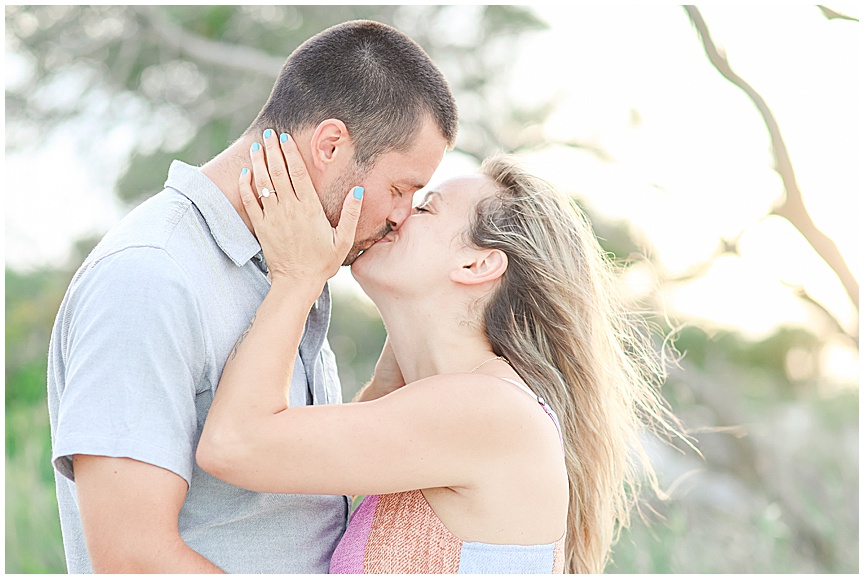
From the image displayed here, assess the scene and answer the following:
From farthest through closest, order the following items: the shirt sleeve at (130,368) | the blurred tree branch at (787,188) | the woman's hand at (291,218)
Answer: the blurred tree branch at (787,188), the woman's hand at (291,218), the shirt sleeve at (130,368)

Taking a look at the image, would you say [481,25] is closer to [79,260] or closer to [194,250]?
[79,260]

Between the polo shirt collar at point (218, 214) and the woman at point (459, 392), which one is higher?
the polo shirt collar at point (218, 214)

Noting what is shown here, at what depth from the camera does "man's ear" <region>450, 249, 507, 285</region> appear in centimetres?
199

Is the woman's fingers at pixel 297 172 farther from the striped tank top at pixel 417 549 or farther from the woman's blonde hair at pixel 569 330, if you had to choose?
the striped tank top at pixel 417 549

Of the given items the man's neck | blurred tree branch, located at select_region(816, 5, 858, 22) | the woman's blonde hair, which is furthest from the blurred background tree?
the man's neck

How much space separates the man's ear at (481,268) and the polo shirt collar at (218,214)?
0.48 m

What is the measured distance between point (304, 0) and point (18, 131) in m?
2.14

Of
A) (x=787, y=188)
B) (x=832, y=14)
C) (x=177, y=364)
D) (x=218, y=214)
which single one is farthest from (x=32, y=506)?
(x=832, y=14)

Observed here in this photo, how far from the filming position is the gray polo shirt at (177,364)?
1449 millimetres

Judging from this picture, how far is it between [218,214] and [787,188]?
3.17m

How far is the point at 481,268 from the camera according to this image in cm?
201

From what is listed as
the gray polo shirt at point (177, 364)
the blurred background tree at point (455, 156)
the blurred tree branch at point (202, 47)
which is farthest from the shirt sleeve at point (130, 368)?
the blurred tree branch at point (202, 47)

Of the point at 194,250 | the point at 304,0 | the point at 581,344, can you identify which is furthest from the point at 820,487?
the point at 194,250

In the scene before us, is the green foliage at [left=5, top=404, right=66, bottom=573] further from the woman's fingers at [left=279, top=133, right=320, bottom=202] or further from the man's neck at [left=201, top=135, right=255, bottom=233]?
the woman's fingers at [left=279, top=133, right=320, bottom=202]
